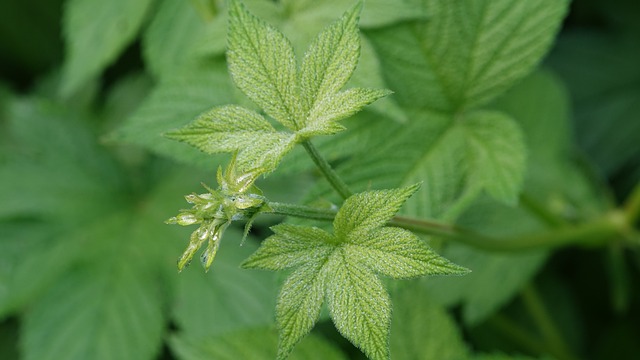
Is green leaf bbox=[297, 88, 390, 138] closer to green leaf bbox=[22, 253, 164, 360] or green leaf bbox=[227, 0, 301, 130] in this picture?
green leaf bbox=[227, 0, 301, 130]

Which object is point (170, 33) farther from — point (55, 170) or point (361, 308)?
point (361, 308)

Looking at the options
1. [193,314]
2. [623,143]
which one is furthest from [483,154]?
[623,143]

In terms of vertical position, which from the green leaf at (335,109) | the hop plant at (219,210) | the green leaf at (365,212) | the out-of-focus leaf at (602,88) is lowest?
the out-of-focus leaf at (602,88)

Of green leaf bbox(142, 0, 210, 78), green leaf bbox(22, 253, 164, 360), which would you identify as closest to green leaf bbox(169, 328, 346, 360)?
green leaf bbox(22, 253, 164, 360)

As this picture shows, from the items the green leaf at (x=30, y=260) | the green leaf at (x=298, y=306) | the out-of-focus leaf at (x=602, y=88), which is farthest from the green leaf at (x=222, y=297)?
the out-of-focus leaf at (x=602, y=88)

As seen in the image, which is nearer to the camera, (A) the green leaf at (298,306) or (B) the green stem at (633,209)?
(A) the green leaf at (298,306)

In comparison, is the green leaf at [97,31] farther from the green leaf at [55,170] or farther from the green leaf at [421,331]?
the green leaf at [421,331]

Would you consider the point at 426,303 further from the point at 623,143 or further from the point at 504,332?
the point at 623,143
